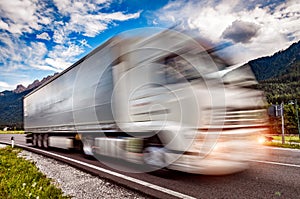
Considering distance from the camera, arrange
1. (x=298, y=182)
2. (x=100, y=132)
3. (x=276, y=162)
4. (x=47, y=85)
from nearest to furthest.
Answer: (x=298, y=182), (x=276, y=162), (x=100, y=132), (x=47, y=85)

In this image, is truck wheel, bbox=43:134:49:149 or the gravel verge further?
truck wheel, bbox=43:134:49:149

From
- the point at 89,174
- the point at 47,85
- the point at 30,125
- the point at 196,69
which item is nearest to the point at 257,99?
the point at 196,69

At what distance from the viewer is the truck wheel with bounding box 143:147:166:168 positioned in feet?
18.6

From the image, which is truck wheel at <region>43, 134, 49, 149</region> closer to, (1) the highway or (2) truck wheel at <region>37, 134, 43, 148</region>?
(2) truck wheel at <region>37, 134, 43, 148</region>

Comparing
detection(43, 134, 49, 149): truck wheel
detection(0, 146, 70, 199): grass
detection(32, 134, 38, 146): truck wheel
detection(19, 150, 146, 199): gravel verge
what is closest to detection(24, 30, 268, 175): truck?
detection(19, 150, 146, 199): gravel verge

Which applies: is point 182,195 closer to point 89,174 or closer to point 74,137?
point 89,174

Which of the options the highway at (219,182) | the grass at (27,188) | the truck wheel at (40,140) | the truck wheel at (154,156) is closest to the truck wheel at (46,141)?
the truck wheel at (40,140)

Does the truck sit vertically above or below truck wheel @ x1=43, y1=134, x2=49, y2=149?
above

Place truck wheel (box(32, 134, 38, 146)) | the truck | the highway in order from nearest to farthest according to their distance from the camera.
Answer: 1. the highway
2. the truck
3. truck wheel (box(32, 134, 38, 146))

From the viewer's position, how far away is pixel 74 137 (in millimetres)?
10633

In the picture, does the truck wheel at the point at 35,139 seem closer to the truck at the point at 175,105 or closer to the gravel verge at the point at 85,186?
the truck at the point at 175,105

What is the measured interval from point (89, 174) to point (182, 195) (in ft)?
9.44

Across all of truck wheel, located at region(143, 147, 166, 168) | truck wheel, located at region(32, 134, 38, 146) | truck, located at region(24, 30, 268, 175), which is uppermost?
truck, located at region(24, 30, 268, 175)

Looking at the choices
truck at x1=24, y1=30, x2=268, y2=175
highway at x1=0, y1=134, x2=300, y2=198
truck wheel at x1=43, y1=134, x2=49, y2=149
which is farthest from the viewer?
truck wheel at x1=43, y1=134, x2=49, y2=149
